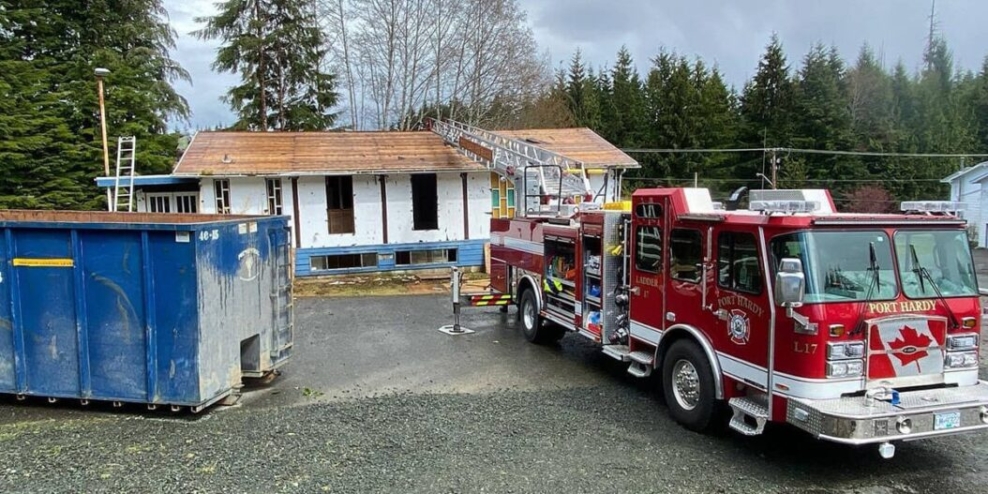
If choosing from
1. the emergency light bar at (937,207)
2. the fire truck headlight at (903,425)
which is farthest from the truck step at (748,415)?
the emergency light bar at (937,207)

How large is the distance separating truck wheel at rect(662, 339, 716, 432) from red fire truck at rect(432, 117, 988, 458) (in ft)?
0.04

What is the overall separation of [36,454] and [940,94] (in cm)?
6021

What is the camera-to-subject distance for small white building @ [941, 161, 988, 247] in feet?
107

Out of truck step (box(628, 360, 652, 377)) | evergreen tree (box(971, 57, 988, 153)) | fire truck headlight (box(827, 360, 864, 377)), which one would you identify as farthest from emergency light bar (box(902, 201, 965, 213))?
evergreen tree (box(971, 57, 988, 153))

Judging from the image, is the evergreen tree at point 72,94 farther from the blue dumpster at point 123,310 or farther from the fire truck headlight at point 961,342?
the fire truck headlight at point 961,342

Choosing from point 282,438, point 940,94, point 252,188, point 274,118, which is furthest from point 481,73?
point 940,94

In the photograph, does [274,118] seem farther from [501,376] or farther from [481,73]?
[501,376]

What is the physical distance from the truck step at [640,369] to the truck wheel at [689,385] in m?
0.40

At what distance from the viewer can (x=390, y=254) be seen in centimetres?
1967

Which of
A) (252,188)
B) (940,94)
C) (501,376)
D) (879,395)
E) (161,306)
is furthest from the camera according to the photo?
(940,94)

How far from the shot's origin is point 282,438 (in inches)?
233

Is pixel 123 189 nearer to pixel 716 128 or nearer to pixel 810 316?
pixel 810 316

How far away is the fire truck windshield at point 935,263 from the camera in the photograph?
525 cm

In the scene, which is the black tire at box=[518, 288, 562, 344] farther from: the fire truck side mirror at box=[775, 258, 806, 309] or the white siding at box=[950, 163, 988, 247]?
the white siding at box=[950, 163, 988, 247]
